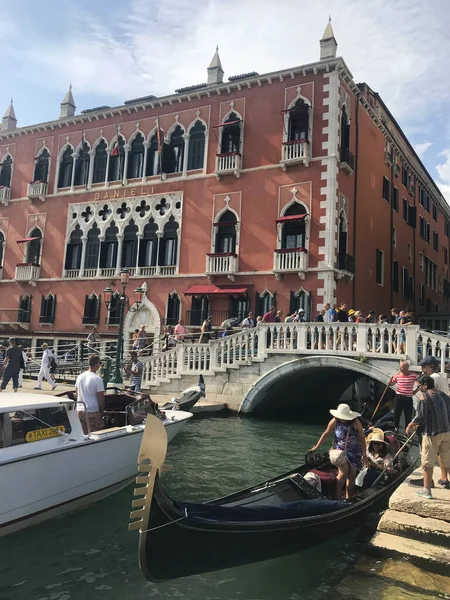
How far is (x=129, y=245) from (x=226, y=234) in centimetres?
413

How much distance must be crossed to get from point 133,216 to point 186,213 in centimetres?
234

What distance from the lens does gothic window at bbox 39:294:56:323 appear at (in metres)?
20.1

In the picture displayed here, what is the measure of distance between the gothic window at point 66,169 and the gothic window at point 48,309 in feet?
15.6

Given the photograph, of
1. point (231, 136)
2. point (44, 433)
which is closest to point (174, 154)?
point (231, 136)

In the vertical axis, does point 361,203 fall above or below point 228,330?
above

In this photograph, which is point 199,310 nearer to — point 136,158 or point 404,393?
point 136,158

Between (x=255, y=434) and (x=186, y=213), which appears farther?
(x=186, y=213)

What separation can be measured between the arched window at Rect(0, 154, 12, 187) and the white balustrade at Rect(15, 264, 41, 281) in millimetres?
4376

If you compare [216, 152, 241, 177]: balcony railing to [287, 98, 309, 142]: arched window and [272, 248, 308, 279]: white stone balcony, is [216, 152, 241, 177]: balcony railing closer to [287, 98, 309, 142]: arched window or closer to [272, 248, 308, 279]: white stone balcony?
[287, 98, 309, 142]: arched window

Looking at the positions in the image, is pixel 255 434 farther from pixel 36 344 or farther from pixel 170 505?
pixel 36 344

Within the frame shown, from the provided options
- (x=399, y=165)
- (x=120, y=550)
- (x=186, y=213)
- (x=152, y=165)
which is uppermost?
(x=399, y=165)

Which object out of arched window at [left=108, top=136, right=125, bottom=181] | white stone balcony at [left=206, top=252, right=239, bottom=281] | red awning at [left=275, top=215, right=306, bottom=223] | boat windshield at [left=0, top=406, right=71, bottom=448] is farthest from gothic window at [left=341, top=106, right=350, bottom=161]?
boat windshield at [left=0, top=406, right=71, bottom=448]

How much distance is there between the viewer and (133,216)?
1920 cm

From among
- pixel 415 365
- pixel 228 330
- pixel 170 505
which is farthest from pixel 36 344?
pixel 170 505
